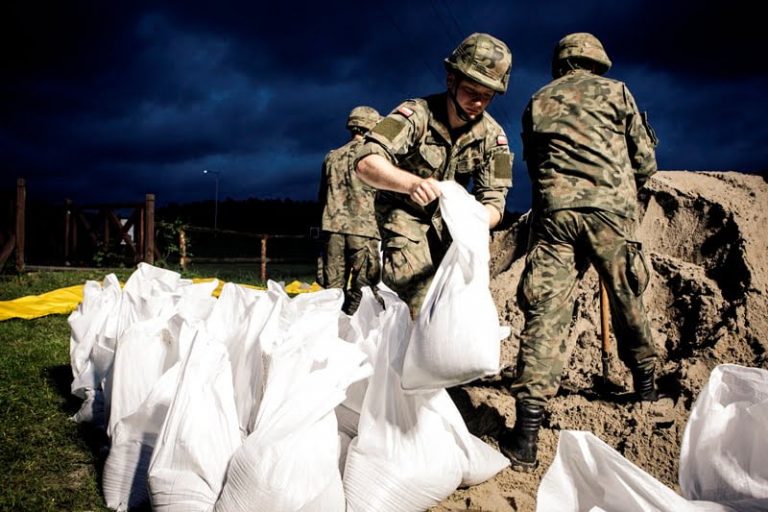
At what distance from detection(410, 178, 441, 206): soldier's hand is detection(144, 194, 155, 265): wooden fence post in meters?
9.85

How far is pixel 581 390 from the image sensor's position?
3064 millimetres

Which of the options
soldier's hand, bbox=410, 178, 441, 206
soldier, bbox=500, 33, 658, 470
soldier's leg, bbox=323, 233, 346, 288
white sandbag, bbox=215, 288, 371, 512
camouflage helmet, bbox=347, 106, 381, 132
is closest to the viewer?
white sandbag, bbox=215, 288, 371, 512

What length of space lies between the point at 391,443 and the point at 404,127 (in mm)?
1295

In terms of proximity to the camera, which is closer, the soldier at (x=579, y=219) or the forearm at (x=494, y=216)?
the forearm at (x=494, y=216)

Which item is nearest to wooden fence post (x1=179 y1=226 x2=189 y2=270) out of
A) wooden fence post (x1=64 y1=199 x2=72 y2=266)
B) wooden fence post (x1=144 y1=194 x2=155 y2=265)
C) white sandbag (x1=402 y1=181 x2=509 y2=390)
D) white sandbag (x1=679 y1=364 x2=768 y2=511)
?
wooden fence post (x1=144 y1=194 x2=155 y2=265)

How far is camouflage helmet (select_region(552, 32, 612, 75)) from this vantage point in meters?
2.73

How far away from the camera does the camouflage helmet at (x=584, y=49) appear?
107 inches

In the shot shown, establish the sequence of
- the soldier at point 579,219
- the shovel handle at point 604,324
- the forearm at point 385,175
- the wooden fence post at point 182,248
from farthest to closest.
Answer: the wooden fence post at point 182,248 → the shovel handle at point 604,324 → the soldier at point 579,219 → the forearm at point 385,175

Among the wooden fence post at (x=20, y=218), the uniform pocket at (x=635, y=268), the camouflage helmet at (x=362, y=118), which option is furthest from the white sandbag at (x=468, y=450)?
the wooden fence post at (x=20, y=218)

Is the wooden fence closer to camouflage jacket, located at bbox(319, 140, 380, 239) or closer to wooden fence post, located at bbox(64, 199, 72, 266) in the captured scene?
wooden fence post, located at bbox(64, 199, 72, 266)

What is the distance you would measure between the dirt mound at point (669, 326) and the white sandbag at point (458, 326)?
1.89 feet

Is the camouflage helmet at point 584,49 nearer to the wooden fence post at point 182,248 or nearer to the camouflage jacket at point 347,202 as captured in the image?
the camouflage jacket at point 347,202

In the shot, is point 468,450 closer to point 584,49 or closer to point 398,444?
point 398,444

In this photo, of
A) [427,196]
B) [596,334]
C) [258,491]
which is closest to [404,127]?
[427,196]
